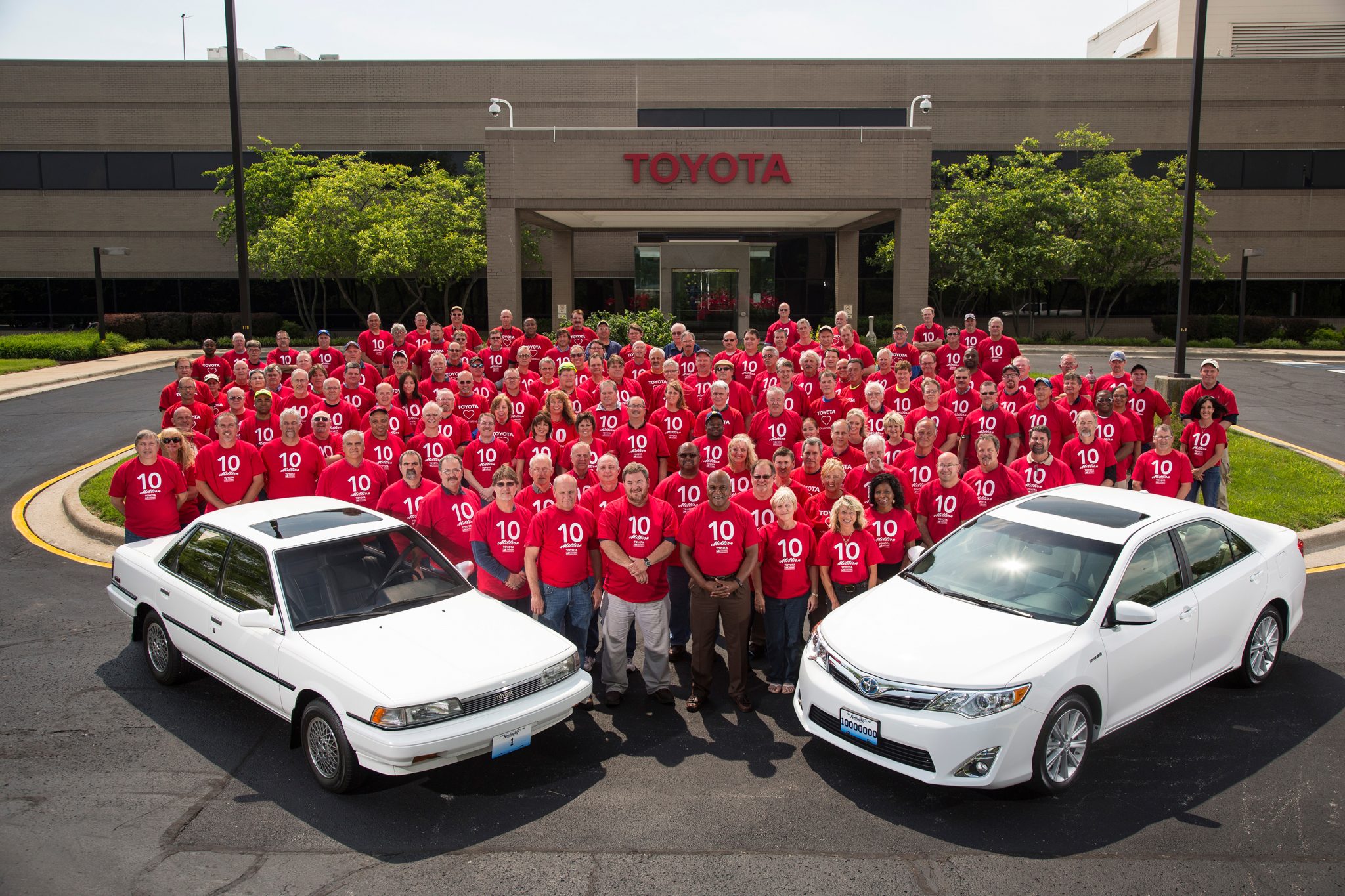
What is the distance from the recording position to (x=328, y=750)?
19.0 ft

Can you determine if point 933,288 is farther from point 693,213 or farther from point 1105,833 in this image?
point 1105,833

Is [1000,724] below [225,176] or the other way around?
below

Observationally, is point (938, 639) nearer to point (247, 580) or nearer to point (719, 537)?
point (719, 537)

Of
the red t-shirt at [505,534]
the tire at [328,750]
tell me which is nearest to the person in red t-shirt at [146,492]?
the red t-shirt at [505,534]

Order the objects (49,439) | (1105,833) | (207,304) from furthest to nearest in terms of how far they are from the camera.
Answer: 1. (207,304)
2. (49,439)
3. (1105,833)

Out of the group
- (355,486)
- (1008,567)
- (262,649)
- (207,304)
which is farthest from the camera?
(207,304)

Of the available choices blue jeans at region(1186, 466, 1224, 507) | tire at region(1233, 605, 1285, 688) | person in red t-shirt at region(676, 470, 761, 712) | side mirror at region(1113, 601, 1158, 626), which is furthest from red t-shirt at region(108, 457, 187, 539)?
blue jeans at region(1186, 466, 1224, 507)

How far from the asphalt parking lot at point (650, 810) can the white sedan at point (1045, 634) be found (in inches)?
12.3

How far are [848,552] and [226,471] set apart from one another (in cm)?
592

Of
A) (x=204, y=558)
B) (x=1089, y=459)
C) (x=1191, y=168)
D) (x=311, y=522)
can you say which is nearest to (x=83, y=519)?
(x=204, y=558)

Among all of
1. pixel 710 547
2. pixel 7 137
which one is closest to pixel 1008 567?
pixel 710 547

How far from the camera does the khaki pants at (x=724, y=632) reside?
23.2 feet

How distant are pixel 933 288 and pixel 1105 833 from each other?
107 ft

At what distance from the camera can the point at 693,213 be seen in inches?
881
